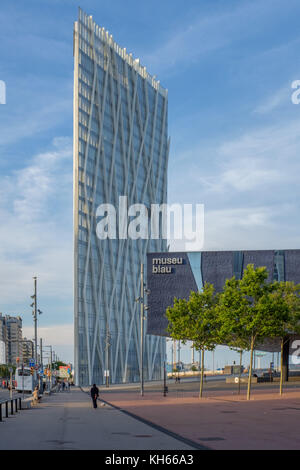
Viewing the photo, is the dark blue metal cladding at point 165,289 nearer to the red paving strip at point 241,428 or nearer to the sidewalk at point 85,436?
the red paving strip at point 241,428

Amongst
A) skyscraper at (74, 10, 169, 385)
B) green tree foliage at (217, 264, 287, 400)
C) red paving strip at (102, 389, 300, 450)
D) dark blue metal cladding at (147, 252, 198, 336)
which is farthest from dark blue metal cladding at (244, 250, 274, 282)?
red paving strip at (102, 389, 300, 450)

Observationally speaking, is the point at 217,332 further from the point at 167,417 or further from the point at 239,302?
the point at 167,417

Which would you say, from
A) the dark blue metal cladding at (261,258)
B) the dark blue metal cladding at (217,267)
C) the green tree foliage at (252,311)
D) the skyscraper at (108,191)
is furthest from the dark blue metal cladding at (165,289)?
the green tree foliage at (252,311)

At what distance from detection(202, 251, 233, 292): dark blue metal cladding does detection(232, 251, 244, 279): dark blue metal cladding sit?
1.56 ft

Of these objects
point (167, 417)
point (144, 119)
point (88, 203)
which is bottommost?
point (167, 417)

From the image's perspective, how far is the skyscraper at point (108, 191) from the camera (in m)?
118

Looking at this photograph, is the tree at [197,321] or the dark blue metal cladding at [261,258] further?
the dark blue metal cladding at [261,258]

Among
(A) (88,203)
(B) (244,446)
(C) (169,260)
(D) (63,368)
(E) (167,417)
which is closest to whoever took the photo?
(B) (244,446)

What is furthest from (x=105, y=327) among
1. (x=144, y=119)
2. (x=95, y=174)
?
(x=144, y=119)

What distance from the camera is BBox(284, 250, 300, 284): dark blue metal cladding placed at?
8694 cm

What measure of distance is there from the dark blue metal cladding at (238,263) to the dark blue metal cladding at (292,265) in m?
6.53

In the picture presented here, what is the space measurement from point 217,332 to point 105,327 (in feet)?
243
